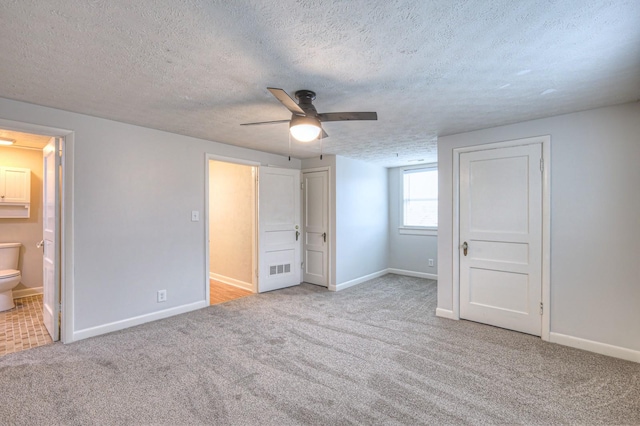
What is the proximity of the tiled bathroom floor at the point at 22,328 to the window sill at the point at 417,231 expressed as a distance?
540 cm

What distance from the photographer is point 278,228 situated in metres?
5.06

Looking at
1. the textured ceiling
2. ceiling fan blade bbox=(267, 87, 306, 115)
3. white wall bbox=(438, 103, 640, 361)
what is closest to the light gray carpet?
white wall bbox=(438, 103, 640, 361)

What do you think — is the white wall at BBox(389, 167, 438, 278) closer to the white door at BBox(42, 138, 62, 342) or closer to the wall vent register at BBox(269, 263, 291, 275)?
the wall vent register at BBox(269, 263, 291, 275)

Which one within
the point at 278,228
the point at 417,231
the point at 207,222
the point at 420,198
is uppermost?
the point at 420,198

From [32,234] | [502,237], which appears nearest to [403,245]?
[502,237]

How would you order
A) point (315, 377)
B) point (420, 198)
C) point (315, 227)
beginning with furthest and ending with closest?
point (420, 198) < point (315, 227) < point (315, 377)

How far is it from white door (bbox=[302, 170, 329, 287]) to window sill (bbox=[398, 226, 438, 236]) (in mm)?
1857

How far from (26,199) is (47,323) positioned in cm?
237

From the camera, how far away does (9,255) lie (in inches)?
171

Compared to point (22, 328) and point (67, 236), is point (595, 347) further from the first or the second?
point (22, 328)

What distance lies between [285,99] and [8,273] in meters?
4.47

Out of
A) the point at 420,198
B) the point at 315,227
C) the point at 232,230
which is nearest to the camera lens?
the point at 315,227

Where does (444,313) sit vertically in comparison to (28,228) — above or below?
below

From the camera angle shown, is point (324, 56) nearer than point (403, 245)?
Yes
